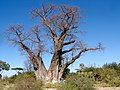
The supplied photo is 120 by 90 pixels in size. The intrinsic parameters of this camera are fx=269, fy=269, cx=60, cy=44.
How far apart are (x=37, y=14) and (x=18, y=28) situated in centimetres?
300

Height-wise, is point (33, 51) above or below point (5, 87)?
above

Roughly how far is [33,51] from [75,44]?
208 inches

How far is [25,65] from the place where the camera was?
141ft

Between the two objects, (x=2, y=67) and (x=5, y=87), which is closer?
(x=5, y=87)

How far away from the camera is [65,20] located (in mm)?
33156

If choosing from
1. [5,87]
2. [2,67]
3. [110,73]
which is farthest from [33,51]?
[2,67]

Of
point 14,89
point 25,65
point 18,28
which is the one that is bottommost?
point 14,89

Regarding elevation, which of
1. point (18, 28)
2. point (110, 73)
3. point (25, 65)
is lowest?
point (110, 73)

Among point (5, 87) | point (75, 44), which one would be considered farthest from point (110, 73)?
point (5, 87)

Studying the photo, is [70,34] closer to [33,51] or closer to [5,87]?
[33,51]

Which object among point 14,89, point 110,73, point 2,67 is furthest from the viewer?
point 2,67

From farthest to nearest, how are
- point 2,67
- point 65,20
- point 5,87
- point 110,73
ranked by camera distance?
point 2,67 → point 65,20 → point 110,73 → point 5,87

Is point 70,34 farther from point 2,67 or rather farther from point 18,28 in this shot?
point 2,67

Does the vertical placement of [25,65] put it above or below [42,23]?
below
